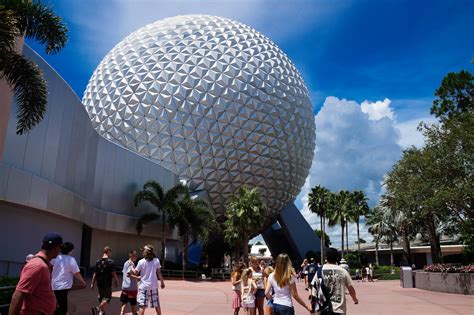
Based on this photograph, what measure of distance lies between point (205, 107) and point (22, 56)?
24.5m

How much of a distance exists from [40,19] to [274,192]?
30690mm

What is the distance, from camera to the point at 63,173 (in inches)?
753

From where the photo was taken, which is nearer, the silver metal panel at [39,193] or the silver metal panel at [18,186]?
the silver metal panel at [18,186]

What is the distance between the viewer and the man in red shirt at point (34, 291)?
12.8 ft

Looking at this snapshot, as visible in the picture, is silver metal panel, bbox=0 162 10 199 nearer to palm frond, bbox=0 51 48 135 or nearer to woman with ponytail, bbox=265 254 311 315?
palm frond, bbox=0 51 48 135

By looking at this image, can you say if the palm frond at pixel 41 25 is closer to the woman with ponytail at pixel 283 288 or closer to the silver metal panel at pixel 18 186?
the silver metal panel at pixel 18 186

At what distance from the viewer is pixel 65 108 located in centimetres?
1917

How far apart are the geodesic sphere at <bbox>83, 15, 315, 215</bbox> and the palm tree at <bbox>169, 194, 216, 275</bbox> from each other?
5.83 m

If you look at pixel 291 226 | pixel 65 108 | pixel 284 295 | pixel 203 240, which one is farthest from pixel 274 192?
pixel 284 295

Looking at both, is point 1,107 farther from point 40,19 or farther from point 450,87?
point 450,87

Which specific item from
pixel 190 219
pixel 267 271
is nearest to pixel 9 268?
pixel 267 271

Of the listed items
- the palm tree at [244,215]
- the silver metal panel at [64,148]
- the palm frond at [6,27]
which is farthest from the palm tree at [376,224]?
the palm frond at [6,27]

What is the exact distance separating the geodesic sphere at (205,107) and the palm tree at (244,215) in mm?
4391

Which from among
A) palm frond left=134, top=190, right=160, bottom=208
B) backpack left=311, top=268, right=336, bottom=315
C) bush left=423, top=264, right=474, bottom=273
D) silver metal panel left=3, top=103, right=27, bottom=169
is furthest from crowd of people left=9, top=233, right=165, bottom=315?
palm frond left=134, top=190, right=160, bottom=208
